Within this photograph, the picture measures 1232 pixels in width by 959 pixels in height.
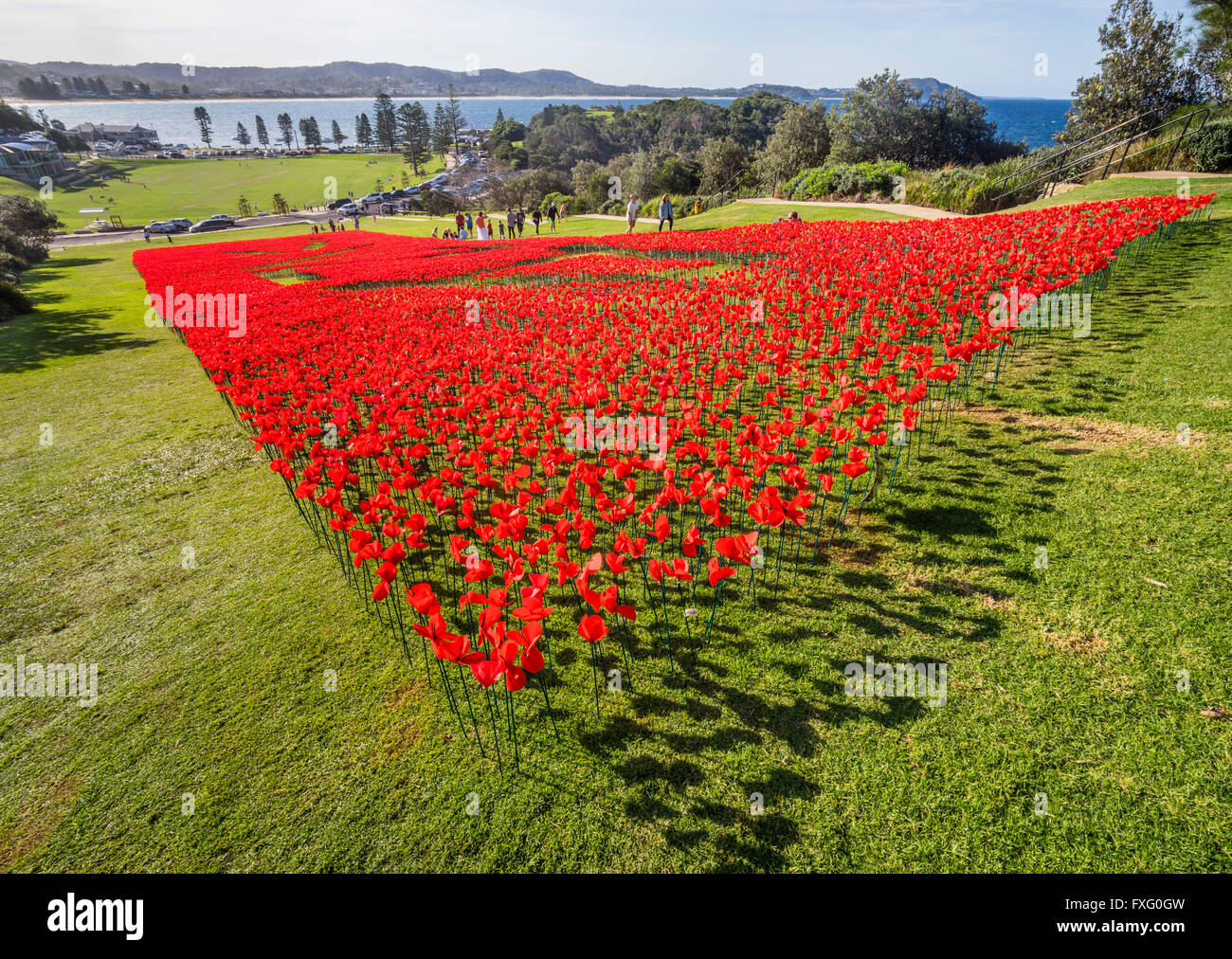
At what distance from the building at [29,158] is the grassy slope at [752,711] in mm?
149125

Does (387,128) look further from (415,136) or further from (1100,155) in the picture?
(1100,155)

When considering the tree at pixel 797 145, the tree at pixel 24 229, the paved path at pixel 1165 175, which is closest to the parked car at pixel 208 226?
the tree at pixel 24 229

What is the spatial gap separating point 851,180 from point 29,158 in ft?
524

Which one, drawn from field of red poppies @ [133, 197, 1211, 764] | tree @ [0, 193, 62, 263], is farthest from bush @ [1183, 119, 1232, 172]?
tree @ [0, 193, 62, 263]

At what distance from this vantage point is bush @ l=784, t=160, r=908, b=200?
32.2 m

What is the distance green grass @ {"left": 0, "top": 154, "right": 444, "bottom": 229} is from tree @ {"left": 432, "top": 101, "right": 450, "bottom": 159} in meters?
13.9

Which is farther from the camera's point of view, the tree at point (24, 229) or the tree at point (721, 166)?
the tree at point (721, 166)

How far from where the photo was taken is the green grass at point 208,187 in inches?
3260

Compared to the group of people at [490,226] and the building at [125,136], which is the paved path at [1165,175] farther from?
the building at [125,136]

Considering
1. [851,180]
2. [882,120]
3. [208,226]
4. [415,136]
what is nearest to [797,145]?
[882,120]

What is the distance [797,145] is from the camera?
1893 inches

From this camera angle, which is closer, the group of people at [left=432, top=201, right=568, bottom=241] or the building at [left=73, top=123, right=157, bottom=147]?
the group of people at [left=432, top=201, right=568, bottom=241]

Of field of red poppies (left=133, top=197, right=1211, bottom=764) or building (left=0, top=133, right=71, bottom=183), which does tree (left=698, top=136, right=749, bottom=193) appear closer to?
field of red poppies (left=133, top=197, right=1211, bottom=764)
